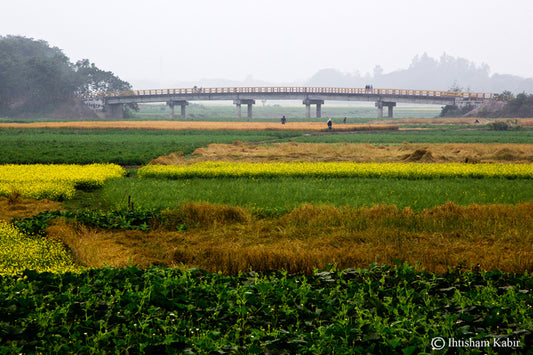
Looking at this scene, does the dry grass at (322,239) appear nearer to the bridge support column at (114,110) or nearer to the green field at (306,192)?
the green field at (306,192)

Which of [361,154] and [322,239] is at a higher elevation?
[361,154]

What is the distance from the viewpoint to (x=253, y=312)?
6.99 meters

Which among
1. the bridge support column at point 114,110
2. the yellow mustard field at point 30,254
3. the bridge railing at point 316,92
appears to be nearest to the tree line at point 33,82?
the bridge railing at point 316,92

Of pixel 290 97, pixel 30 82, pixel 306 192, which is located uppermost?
pixel 30 82

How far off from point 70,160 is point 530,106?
84243 mm

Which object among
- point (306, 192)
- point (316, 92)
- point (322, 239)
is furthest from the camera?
point (316, 92)

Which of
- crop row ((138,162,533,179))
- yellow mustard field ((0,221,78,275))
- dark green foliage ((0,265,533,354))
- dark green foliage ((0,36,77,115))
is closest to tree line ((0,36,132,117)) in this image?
dark green foliage ((0,36,77,115))

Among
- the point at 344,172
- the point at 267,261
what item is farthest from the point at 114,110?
the point at 267,261

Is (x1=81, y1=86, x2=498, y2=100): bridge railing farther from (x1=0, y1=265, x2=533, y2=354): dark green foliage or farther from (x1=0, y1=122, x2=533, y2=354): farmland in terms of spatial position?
(x1=0, y1=265, x2=533, y2=354): dark green foliage

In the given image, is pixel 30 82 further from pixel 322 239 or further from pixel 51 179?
pixel 322 239

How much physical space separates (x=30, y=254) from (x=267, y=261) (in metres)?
4.82

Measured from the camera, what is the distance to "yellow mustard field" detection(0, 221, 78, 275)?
9438mm

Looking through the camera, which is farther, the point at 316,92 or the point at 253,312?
the point at 316,92

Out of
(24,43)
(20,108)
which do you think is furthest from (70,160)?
(24,43)
